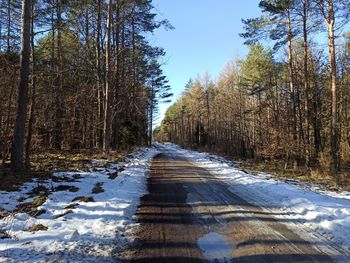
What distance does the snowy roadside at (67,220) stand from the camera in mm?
5078

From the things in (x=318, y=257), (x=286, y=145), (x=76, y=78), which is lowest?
(x=318, y=257)

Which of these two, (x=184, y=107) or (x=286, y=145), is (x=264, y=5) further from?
(x=184, y=107)

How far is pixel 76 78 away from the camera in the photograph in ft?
87.8

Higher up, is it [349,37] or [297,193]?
[349,37]

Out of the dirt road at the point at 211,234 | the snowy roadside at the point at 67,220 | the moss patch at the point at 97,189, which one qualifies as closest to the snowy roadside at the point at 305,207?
the dirt road at the point at 211,234

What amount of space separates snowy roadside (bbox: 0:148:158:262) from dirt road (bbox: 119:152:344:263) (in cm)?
42

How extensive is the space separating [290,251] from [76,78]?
950 inches

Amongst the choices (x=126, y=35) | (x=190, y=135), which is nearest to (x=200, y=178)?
(x=126, y=35)

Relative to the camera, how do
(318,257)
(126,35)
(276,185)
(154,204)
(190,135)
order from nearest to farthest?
(318,257), (154,204), (276,185), (126,35), (190,135)

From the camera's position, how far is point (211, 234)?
635cm

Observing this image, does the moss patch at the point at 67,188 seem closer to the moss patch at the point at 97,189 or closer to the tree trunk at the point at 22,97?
the moss patch at the point at 97,189

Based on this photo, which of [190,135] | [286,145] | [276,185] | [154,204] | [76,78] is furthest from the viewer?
[190,135]

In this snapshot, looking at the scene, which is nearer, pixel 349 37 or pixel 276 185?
pixel 276 185

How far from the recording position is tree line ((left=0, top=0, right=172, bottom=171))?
11234 mm
